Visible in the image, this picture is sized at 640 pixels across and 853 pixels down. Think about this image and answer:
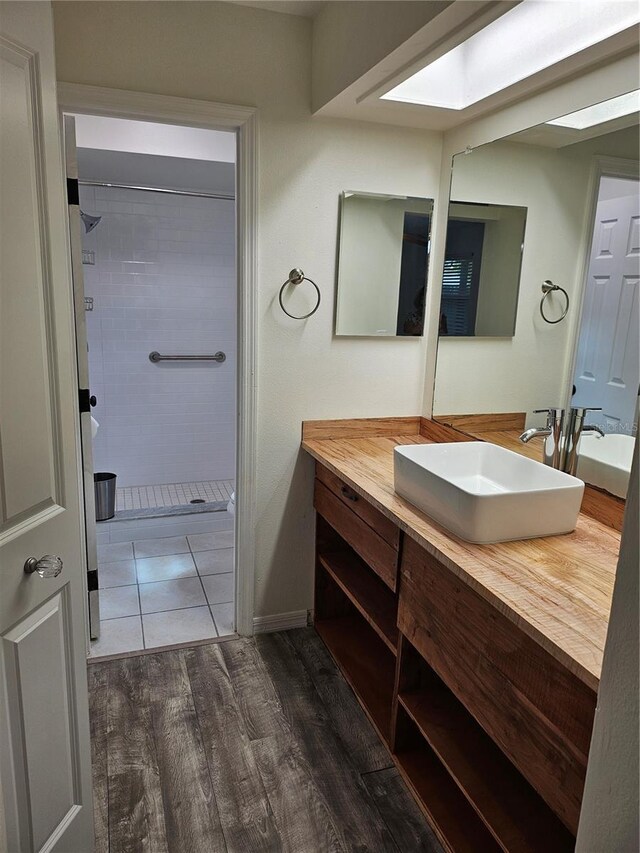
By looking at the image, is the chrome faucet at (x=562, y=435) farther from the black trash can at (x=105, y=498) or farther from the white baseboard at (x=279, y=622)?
the black trash can at (x=105, y=498)

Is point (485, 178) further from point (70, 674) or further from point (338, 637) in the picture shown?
point (70, 674)

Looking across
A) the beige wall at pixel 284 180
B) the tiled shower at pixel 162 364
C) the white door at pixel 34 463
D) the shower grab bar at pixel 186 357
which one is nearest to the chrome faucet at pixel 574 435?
the beige wall at pixel 284 180

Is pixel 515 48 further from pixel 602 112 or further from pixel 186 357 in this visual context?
pixel 186 357

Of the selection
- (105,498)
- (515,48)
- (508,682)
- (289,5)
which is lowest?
(105,498)

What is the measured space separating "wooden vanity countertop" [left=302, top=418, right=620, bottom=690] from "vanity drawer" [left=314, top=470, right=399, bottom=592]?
127mm

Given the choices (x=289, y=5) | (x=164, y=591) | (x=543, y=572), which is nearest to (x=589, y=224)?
(x=543, y=572)

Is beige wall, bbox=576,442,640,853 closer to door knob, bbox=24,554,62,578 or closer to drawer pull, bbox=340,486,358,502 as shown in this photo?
door knob, bbox=24,554,62,578

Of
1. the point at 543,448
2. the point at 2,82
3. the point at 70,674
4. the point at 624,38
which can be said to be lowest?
the point at 70,674

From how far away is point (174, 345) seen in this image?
4.36 m

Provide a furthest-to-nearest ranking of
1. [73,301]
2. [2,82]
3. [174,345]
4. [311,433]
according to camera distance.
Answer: [174,345] < [311,433] < [73,301] < [2,82]

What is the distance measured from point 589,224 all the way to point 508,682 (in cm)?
129

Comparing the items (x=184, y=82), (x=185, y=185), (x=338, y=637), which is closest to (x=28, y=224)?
(x=184, y=82)

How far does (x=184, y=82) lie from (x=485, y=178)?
3.73ft

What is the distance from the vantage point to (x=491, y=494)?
1448 millimetres
